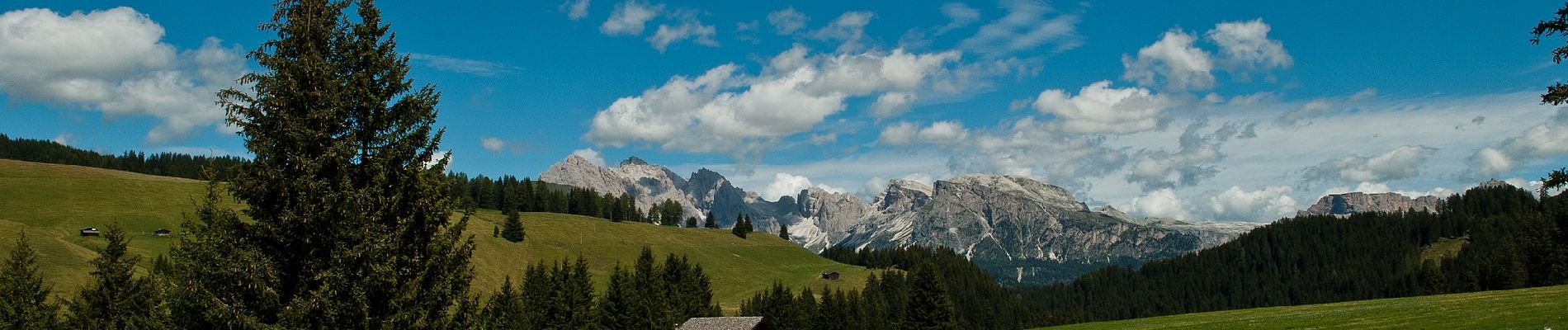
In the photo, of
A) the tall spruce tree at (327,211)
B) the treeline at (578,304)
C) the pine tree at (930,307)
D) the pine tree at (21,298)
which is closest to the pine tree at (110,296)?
the pine tree at (21,298)

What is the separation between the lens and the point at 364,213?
17.5 meters

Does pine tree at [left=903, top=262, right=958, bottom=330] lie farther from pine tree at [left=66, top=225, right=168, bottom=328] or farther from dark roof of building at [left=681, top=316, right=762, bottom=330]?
pine tree at [left=66, top=225, right=168, bottom=328]

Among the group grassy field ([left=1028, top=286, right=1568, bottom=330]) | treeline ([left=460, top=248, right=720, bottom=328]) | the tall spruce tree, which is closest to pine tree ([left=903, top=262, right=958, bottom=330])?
treeline ([left=460, top=248, right=720, bottom=328])

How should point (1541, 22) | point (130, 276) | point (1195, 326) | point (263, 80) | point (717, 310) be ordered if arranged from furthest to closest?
1. point (717, 310)
2. point (1195, 326)
3. point (130, 276)
4. point (1541, 22)
5. point (263, 80)

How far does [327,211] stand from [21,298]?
154ft

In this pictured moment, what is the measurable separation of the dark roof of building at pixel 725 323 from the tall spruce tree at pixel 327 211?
204ft

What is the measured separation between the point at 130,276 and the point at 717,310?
115 m

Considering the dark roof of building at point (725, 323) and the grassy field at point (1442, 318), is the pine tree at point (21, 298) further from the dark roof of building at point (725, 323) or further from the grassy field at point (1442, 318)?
the grassy field at point (1442, 318)

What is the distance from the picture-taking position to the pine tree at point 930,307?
9588cm

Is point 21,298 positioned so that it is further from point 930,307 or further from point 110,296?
point 930,307

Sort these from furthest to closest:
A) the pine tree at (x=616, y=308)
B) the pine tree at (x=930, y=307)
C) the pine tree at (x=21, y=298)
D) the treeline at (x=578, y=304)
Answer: the pine tree at (x=616, y=308)
the pine tree at (x=930, y=307)
the treeline at (x=578, y=304)
the pine tree at (x=21, y=298)

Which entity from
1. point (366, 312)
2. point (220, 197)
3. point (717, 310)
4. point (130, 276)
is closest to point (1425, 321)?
point (366, 312)

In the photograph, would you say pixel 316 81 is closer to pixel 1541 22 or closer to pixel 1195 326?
pixel 1541 22

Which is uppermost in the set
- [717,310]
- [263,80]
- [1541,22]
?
[1541,22]
